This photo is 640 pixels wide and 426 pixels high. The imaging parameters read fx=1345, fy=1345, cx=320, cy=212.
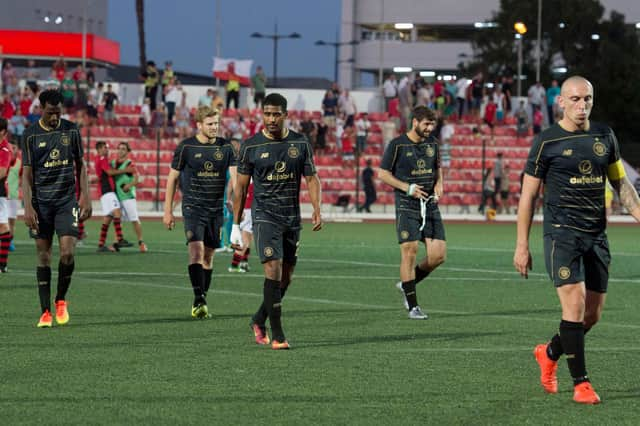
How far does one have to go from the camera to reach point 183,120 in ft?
155

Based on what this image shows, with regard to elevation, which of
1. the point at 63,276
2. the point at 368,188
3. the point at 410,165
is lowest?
the point at 368,188

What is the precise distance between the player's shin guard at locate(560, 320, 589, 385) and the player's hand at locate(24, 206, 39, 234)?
543 centimetres

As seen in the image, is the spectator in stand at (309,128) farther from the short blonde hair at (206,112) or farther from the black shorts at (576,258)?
the black shorts at (576,258)

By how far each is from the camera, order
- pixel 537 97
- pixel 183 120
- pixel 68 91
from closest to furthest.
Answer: pixel 68 91 → pixel 183 120 → pixel 537 97

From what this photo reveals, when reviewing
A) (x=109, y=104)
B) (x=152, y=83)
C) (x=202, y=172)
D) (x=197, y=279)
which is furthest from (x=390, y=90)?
(x=197, y=279)

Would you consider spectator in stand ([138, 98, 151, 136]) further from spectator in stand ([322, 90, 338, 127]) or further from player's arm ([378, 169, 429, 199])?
player's arm ([378, 169, 429, 199])

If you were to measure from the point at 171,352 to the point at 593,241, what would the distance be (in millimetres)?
3684

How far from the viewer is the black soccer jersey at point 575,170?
8492mm

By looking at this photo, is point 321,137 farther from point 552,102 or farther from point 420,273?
point 420,273

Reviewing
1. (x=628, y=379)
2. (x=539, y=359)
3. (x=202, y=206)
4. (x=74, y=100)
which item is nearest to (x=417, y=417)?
(x=539, y=359)

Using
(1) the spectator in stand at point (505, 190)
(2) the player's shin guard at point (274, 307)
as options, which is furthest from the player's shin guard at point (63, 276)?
(1) the spectator in stand at point (505, 190)

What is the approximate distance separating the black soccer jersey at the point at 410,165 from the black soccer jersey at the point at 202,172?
1706 mm

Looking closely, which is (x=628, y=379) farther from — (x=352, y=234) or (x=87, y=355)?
(x=352, y=234)

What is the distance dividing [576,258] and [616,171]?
26.0 inches
